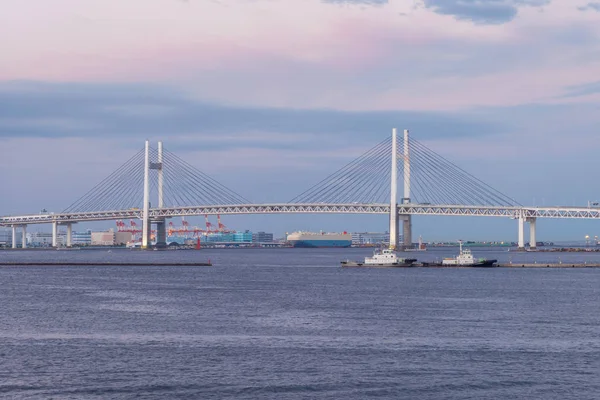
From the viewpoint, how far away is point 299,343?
88.6 ft

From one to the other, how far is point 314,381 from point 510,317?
584 inches

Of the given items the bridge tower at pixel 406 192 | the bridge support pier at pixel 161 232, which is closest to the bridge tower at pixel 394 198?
the bridge tower at pixel 406 192

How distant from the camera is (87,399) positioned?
19609 millimetres

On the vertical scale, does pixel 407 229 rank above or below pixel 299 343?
above

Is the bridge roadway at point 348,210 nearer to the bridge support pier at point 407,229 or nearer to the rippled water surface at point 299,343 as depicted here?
the bridge support pier at point 407,229

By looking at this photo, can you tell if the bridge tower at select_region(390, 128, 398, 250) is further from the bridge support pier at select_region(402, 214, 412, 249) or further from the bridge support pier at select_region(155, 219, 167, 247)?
the bridge support pier at select_region(155, 219, 167, 247)

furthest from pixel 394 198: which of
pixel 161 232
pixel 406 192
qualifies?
pixel 161 232

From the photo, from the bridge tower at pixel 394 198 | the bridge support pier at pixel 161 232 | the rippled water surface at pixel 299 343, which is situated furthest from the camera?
the bridge support pier at pixel 161 232

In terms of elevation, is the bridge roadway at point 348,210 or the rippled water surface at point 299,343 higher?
the bridge roadway at point 348,210

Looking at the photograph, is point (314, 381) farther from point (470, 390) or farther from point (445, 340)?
point (445, 340)

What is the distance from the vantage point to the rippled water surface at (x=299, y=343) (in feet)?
68.9

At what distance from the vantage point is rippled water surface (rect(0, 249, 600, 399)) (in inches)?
827

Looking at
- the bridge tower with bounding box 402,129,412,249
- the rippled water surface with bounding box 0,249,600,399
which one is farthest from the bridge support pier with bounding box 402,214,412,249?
the rippled water surface with bounding box 0,249,600,399

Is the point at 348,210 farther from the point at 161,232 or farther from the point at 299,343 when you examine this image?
the point at 299,343
